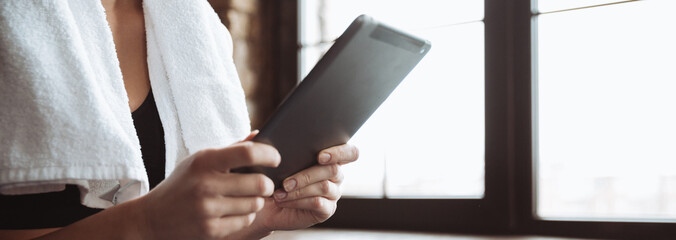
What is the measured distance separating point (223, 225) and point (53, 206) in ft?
0.94

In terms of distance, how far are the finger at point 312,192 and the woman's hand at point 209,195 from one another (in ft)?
0.50

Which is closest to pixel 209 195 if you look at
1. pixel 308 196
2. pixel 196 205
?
pixel 196 205

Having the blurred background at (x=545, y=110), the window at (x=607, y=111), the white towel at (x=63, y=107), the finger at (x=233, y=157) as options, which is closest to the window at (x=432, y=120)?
the blurred background at (x=545, y=110)

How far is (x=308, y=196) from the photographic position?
728 millimetres

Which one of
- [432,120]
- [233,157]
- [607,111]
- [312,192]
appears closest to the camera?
[233,157]

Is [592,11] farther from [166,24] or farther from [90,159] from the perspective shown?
[90,159]

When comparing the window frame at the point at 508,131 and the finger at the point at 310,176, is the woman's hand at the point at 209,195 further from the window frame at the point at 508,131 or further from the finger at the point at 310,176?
the window frame at the point at 508,131

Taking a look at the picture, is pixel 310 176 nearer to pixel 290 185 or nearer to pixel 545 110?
pixel 290 185

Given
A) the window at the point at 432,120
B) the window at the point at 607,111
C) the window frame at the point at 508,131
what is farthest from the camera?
the window at the point at 432,120

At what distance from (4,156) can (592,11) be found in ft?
4.31

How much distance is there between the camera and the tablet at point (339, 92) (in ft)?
1.87

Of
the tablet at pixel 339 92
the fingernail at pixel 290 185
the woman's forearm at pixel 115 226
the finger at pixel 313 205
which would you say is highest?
the tablet at pixel 339 92

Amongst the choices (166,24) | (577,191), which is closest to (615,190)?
(577,191)

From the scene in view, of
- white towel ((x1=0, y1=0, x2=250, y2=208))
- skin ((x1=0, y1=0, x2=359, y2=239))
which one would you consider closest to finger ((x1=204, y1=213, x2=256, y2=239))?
skin ((x1=0, y1=0, x2=359, y2=239))
